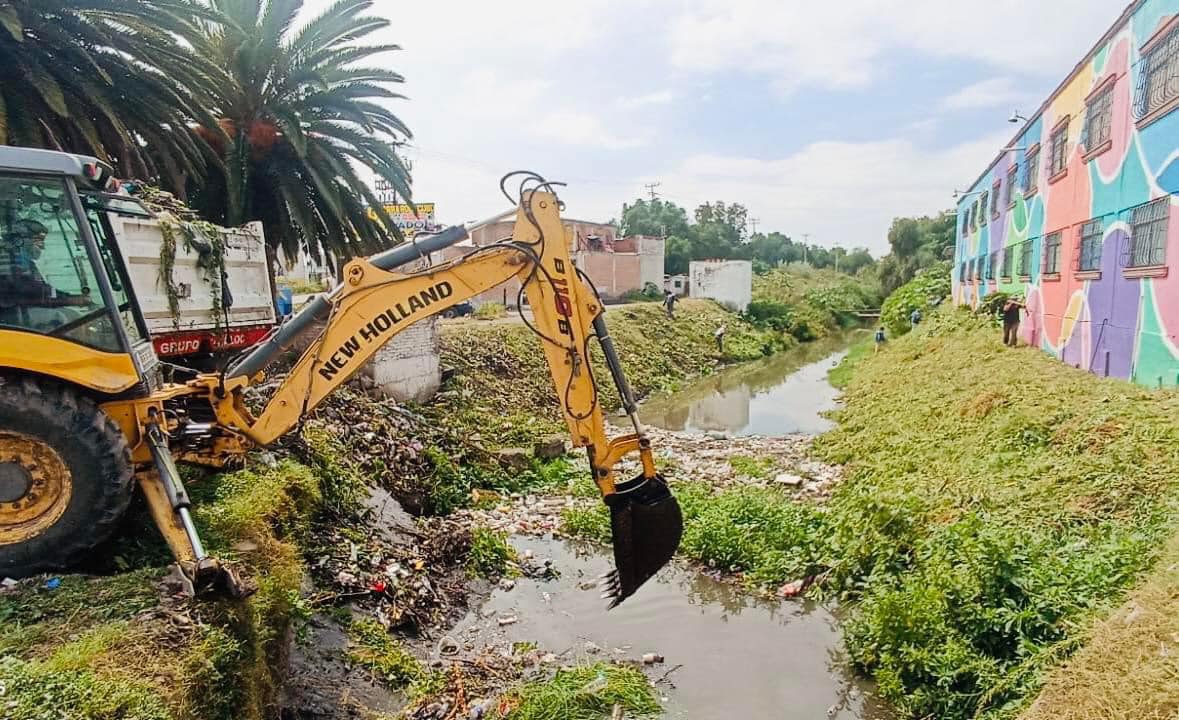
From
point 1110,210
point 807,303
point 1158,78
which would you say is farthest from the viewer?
point 807,303

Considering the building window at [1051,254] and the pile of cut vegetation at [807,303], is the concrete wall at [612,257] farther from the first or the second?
the building window at [1051,254]

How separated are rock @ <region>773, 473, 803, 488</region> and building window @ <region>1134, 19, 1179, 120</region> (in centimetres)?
628

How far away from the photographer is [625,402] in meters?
4.42

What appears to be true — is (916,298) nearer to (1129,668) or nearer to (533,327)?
(1129,668)

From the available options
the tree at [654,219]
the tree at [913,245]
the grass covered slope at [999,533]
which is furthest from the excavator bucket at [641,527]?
the tree at [654,219]

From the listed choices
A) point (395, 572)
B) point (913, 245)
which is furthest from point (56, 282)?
point (913, 245)

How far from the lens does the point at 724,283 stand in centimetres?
3453

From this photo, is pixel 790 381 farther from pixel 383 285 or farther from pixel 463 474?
pixel 383 285

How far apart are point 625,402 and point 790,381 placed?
735 inches

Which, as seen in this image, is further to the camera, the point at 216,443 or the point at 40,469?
the point at 216,443

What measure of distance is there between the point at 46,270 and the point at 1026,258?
1709 centimetres

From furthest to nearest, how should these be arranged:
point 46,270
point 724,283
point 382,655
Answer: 1. point 724,283
2. point 382,655
3. point 46,270

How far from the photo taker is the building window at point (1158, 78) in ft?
27.0

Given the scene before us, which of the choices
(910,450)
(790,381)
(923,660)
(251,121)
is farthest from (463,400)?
(790,381)
